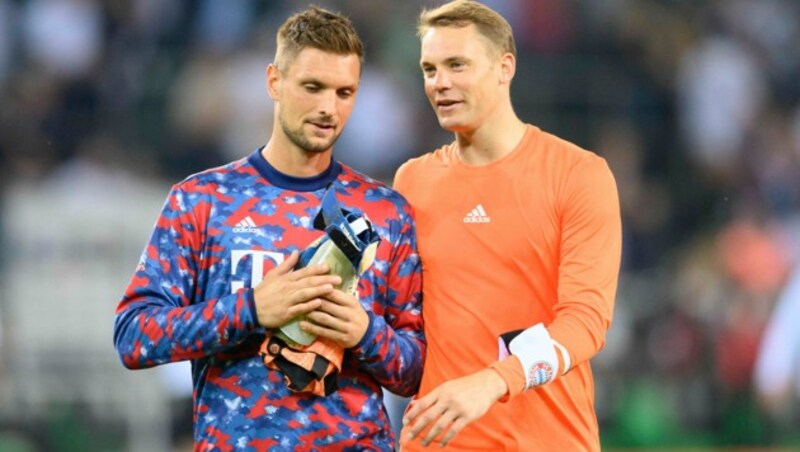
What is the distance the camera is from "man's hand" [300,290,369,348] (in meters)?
4.17

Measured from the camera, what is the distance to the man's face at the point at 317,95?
448 centimetres

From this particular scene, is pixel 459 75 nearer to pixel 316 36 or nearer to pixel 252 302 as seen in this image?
pixel 316 36

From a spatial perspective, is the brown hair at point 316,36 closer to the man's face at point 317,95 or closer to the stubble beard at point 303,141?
the man's face at point 317,95

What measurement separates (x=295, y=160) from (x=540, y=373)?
0.99 m

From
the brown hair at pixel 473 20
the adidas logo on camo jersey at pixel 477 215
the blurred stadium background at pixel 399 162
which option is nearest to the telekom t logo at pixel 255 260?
the adidas logo on camo jersey at pixel 477 215

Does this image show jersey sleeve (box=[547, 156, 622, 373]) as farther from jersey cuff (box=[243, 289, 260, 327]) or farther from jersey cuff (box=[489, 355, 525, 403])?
jersey cuff (box=[243, 289, 260, 327])

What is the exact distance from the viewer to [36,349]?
945 cm

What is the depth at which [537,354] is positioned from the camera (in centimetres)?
432

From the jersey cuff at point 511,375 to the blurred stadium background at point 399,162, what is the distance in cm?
548

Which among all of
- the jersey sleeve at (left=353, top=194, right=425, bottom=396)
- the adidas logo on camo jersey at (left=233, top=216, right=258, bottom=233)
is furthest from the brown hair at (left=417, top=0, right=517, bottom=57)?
the adidas logo on camo jersey at (left=233, top=216, right=258, bottom=233)

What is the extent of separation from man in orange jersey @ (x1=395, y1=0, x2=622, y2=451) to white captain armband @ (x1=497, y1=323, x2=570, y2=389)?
0.32 ft

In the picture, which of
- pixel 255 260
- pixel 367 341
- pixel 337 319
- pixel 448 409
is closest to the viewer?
pixel 448 409

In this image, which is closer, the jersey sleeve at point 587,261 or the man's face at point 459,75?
the jersey sleeve at point 587,261

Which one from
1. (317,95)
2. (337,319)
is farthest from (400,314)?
(317,95)
